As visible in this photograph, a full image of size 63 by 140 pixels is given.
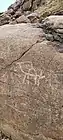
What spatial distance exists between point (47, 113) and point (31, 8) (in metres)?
5.77

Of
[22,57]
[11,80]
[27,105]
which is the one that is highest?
[22,57]

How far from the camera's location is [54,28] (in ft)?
13.5

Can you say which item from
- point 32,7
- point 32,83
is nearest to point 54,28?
point 32,83

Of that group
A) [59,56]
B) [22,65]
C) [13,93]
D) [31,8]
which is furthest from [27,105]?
[31,8]

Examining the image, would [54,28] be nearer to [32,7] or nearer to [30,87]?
[30,87]

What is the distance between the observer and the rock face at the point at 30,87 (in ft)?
12.8

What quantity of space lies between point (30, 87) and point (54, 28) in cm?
103

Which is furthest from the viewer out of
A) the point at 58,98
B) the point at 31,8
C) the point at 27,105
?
the point at 31,8

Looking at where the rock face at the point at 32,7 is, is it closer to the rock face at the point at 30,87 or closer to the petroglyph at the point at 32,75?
the rock face at the point at 30,87

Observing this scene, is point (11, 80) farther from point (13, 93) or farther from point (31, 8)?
point (31, 8)

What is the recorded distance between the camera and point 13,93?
428 cm

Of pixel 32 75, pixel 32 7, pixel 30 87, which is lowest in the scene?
pixel 30 87

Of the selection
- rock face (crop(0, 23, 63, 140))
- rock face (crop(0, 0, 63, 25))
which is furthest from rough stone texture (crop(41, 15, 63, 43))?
rock face (crop(0, 0, 63, 25))

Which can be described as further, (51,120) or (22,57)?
(22,57)
